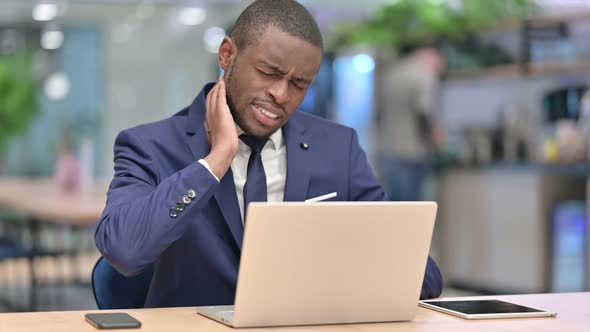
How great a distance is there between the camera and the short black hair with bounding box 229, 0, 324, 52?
6.86ft

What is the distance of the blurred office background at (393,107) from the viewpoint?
6.54m

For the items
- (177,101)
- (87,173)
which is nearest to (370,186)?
(87,173)

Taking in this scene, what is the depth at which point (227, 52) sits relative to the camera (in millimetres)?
2186

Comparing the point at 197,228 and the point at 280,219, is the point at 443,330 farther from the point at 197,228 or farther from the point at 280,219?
the point at 197,228

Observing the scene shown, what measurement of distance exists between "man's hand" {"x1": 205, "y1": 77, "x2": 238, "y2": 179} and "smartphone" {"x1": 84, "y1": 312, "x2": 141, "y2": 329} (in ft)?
1.28

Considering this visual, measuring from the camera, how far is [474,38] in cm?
799

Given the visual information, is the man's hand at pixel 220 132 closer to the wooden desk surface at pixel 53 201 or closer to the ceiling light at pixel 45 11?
the wooden desk surface at pixel 53 201

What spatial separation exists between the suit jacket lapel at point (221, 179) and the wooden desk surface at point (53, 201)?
2.59 metres

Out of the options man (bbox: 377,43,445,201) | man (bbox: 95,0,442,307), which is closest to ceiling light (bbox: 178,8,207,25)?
man (bbox: 377,43,445,201)

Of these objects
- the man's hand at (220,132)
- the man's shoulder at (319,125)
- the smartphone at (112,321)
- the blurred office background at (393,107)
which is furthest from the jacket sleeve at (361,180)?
the blurred office background at (393,107)

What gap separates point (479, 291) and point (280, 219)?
5698 mm

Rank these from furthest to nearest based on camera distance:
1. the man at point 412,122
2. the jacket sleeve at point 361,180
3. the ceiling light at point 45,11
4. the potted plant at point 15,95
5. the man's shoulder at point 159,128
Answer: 1. the ceiling light at point 45,11
2. the potted plant at point 15,95
3. the man at point 412,122
4. the jacket sleeve at point 361,180
5. the man's shoulder at point 159,128

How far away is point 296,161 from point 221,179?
0.85 feet

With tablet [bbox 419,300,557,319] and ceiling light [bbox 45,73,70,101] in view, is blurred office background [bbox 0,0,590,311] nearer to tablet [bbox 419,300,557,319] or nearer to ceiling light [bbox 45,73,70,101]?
ceiling light [bbox 45,73,70,101]
